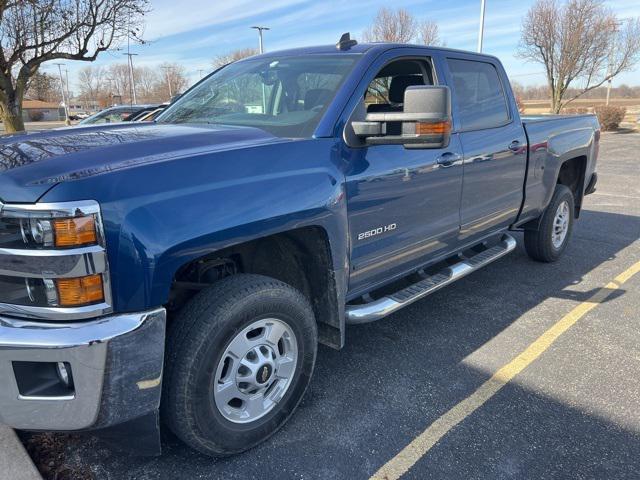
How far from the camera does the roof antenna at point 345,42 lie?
330cm

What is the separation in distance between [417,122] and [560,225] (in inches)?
140

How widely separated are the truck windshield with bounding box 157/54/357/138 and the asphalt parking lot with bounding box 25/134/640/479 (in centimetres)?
156

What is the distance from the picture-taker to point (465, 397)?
9.68ft

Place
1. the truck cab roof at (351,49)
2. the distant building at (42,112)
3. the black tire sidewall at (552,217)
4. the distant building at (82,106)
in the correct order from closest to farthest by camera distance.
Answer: the truck cab roof at (351,49)
the black tire sidewall at (552,217)
the distant building at (42,112)
the distant building at (82,106)

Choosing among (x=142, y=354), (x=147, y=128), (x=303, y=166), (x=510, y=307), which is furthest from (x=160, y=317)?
(x=510, y=307)

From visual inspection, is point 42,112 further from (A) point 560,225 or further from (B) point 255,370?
(B) point 255,370

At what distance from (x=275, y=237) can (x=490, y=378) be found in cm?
163

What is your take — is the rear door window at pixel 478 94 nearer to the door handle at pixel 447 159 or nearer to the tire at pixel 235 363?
the door handle at pixel 447 159

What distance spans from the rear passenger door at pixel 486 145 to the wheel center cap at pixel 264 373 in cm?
194

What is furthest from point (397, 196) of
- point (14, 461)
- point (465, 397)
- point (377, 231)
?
point (14, 461)

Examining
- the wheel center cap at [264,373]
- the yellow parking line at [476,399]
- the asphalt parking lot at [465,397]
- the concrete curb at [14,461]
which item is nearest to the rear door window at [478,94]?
the asphalt parking lot at [465,397]

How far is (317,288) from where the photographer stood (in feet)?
9.15

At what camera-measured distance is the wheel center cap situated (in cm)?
241

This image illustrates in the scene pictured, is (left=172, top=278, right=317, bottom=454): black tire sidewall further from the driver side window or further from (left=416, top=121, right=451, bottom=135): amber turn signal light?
the driver side window
